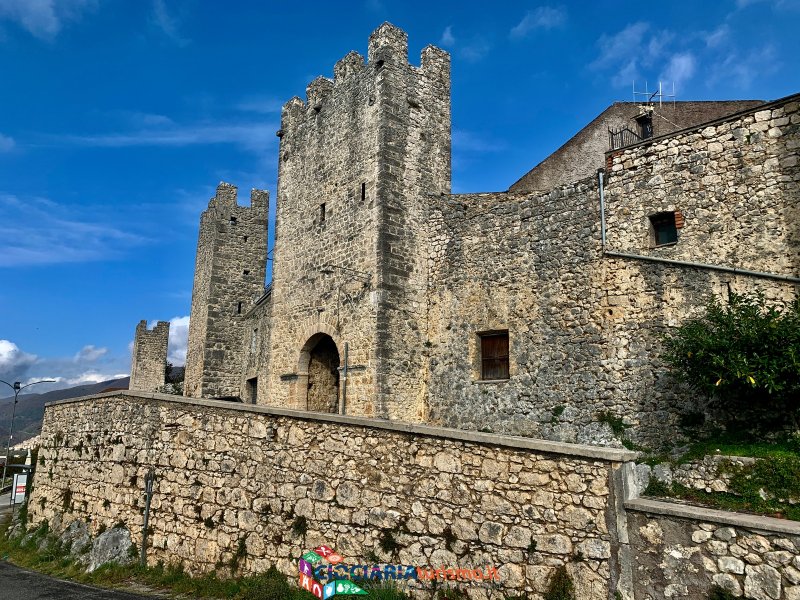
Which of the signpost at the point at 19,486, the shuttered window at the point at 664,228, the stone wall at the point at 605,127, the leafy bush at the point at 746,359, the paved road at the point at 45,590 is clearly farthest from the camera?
the stone wall at the point at 605,127

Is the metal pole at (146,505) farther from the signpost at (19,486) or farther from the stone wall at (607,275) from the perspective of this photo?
the signpost at (19,486)

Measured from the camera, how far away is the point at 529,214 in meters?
13.4

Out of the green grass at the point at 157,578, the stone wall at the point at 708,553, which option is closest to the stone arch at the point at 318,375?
the green grass at the point at 157,578

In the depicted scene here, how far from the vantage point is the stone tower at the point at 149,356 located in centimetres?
3562

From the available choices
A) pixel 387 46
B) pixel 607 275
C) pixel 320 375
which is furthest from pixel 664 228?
pixel 320 375

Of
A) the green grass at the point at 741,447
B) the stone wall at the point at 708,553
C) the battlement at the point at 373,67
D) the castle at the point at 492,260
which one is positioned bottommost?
the stone wall at the point at 708,553

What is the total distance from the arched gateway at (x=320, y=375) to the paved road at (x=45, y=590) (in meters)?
7.44

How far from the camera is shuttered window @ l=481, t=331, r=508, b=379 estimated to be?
13398mm

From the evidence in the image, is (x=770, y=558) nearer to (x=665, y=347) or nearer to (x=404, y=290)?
(x=665, y=347)

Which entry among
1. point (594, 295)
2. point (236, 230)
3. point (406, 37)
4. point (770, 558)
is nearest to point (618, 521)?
point (770, 558)

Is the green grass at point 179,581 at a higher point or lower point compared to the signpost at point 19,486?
lower

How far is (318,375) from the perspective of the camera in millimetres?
16594

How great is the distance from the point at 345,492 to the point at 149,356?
105 feet

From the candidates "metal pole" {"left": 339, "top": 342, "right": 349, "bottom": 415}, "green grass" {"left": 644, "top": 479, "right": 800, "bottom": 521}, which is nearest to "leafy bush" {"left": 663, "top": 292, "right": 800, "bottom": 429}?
"green grass" {"left": 644, "top": 479, "right": 800, "bottom": 521}
